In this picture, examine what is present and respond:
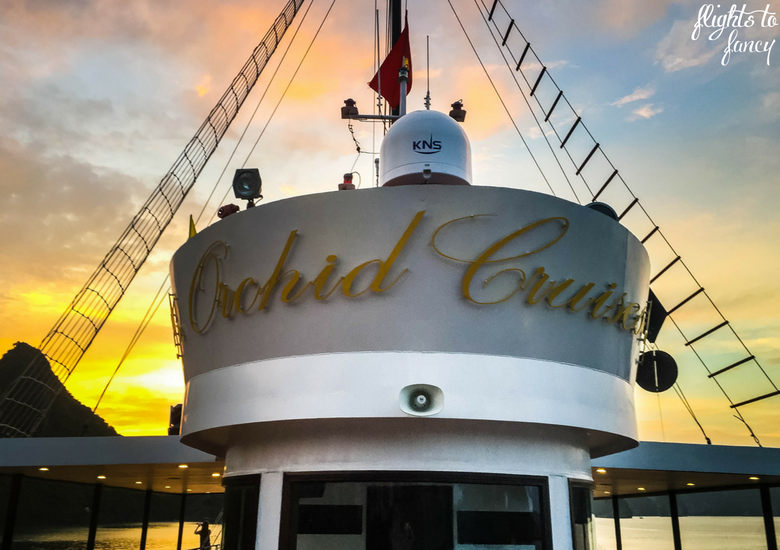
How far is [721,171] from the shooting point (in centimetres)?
1389

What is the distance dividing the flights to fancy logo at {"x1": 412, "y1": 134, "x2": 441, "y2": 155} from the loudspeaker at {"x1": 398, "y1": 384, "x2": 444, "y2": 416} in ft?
15.0

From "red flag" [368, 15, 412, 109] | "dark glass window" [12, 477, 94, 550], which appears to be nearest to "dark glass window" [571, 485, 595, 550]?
"red flag" [368, 15, 412, 109]

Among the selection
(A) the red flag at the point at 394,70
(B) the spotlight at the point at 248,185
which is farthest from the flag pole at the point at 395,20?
(B) the spotlight at the point at 248,185

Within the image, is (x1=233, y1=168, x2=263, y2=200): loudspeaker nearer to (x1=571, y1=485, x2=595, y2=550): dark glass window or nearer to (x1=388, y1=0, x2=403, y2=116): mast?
(x1=571, y1=485, x2=595, y2=550): dark glass window

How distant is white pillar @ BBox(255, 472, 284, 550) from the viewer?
8648 mm

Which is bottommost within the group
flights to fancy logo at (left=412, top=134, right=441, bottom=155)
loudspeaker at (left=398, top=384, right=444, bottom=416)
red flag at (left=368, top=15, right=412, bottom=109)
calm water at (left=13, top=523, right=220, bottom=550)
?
calm water at (left=13, top=523, right=220, bottom=550)

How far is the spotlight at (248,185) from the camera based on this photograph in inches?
442

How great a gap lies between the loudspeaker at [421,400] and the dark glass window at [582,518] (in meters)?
2.82

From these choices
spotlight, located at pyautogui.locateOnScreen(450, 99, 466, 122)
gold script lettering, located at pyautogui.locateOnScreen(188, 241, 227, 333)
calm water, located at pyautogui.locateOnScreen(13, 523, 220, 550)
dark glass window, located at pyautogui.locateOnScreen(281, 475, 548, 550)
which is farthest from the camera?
calm water, located at pyautogui.locateOnScreen(13, 523, 220, 550)

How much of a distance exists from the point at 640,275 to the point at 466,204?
11.6ft

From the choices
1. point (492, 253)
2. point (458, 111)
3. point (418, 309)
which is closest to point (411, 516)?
point (418, 309)

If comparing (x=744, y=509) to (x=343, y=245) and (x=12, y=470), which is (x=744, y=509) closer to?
(x=343, y=245)

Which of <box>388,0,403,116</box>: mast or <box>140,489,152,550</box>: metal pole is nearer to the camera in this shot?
<box>388,0,403,116</box>: mast

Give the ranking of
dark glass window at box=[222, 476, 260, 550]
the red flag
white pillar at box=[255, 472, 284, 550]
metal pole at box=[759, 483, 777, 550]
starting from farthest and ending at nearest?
metal pole at box=[759, 483, 777, 550] < the red flag < dark glass window at box=[222, 476, 260, 550] < white pillar at box=[255, 472, 284, 550]
